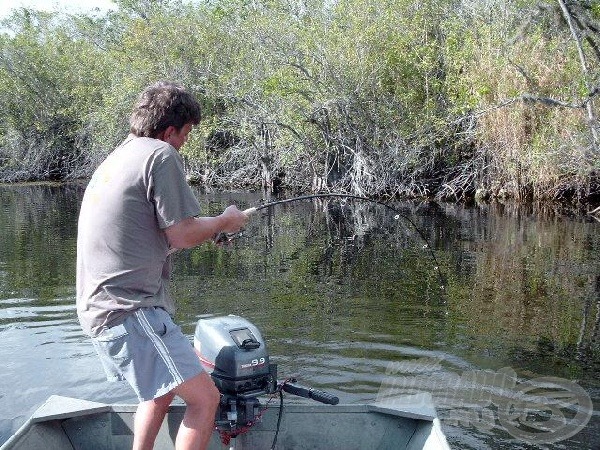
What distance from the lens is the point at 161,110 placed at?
3318mm

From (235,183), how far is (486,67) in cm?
1042

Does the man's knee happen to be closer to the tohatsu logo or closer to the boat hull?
the tohatsu logo

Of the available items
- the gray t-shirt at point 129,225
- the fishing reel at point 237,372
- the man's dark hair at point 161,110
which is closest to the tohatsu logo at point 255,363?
the fishing reel at point 237,372

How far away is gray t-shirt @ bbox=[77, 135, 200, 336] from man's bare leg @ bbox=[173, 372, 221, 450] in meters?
0.45

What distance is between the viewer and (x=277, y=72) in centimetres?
2233

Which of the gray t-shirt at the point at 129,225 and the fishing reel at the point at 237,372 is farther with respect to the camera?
the fishing reel at the point at 237,372

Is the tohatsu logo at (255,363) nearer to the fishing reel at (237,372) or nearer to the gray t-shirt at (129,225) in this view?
the fishing reel at (237,372)

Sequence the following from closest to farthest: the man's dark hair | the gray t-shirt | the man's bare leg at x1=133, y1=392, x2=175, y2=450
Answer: the gray t-shirt
the man's dark hair
the man's bare leg at x1=133, y1=392, x2=175, y2=450

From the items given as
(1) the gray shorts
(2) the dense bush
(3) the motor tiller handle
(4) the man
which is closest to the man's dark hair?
(4) the man

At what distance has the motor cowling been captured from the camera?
12.1 feet

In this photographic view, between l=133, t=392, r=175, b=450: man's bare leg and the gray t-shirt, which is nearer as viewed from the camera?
the gray t-shirt

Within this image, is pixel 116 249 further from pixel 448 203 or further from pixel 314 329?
pixel 448 203

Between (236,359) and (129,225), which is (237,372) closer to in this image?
(236,359)

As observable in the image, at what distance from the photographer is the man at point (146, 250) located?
3.19m
